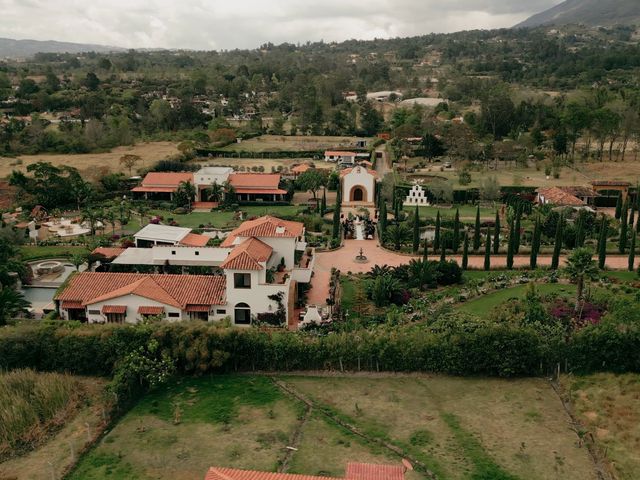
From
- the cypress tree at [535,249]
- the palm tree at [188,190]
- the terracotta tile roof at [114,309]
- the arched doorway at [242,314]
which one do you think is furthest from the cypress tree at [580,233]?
the palm tree at [188,190]

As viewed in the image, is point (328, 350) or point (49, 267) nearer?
point (328, 350)

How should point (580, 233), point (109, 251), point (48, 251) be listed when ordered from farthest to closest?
point (48, 251), point (580, 233), point (109, 251)

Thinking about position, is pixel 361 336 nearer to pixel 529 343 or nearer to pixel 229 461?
pixel 529 343

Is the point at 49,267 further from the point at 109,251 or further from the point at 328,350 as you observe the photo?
the point at 328,350

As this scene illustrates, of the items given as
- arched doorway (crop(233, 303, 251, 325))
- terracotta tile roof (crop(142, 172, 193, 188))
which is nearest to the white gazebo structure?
terracotta tile roof (crop(142, 172, 193, 188))

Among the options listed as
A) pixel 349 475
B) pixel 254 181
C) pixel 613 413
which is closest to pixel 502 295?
pixel 613 413

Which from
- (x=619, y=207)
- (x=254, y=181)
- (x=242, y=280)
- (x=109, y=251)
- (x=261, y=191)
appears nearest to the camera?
(x=242, y=280)

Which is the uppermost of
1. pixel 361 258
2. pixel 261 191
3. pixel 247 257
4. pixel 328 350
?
pixel 247 257
